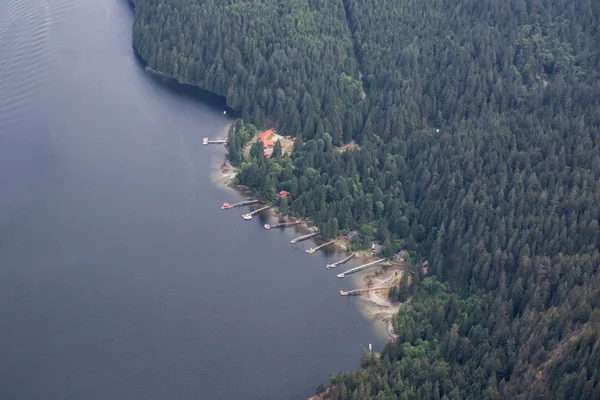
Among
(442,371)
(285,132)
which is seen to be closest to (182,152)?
(285,132)

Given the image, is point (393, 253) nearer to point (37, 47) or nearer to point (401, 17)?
point (401, 17)

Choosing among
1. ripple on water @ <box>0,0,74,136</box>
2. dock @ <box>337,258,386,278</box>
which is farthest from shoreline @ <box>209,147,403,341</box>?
ripple on water @ <box>0,0,74,136</box>

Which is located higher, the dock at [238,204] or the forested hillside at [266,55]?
the forested hillside at [266,55]

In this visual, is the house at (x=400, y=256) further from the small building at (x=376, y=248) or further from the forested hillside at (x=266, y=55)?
the forested hillside at (x=266, y=55)

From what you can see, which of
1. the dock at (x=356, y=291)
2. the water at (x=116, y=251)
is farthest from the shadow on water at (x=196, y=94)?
the dock at (x=356, y=291)

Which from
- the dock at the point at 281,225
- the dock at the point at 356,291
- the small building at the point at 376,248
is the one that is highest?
the dock at the point at 281,225

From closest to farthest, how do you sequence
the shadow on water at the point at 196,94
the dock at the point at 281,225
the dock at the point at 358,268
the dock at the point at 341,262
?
1. the dock at the point at 358,268
2. the dock at the point at 341,262
3. the dock at the point at 281,225
4. the shadow on water at the point at 196,94
